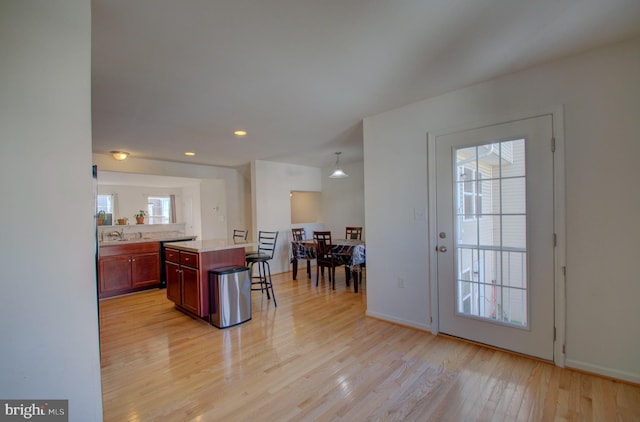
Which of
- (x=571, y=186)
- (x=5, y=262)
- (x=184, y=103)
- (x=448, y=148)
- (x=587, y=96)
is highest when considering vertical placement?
(x=184, y=103)

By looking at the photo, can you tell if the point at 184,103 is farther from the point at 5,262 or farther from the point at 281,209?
the point at 281,209

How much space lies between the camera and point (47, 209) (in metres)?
1.26

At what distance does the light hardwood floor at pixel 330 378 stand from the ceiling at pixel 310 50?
2.45 metres

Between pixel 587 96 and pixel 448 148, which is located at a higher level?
pixel 587 96

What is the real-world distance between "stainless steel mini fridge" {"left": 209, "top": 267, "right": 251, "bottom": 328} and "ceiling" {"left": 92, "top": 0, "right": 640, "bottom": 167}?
1870mm

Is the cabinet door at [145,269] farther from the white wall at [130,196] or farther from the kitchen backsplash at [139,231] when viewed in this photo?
the white wall at [130,196]

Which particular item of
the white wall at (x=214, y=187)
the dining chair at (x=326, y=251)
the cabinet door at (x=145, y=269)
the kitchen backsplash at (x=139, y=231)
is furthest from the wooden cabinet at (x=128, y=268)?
the dining chair at (x=326, y=251)

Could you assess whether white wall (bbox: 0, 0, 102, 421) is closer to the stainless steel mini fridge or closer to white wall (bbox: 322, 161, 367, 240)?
the stainless steel mini fridge

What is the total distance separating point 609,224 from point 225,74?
320 cm

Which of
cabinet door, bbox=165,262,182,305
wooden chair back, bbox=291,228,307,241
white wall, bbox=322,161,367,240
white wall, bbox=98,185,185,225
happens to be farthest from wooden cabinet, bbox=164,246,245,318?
white wall, bbox=98,185,185,225

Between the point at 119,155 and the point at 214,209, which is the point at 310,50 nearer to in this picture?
the point at 119,155

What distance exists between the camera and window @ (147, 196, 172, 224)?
950 cm

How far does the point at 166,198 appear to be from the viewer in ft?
32.3

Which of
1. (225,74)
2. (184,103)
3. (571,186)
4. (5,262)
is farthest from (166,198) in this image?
(571,186)
